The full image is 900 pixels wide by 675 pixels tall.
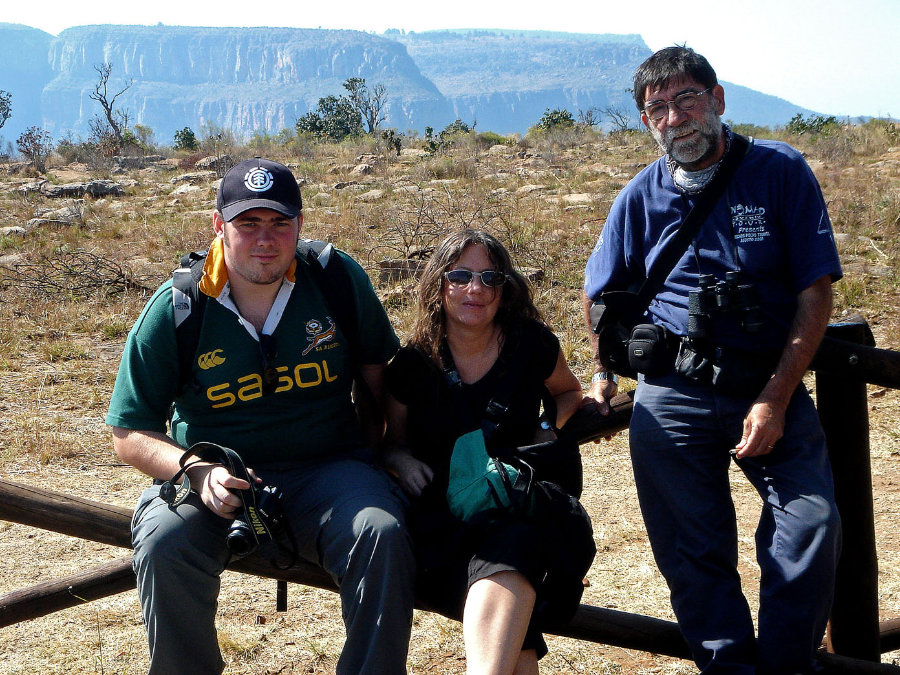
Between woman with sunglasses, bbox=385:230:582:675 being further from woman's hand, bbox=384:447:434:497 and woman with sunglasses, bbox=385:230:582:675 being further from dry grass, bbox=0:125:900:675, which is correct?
dry grass, bbox=0:125:900:675

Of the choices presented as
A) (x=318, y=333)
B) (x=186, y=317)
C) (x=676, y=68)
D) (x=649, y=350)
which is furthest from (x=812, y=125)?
(x=186, y=317)

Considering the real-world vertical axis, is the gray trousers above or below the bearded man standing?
below

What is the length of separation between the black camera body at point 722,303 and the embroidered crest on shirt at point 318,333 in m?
1.15

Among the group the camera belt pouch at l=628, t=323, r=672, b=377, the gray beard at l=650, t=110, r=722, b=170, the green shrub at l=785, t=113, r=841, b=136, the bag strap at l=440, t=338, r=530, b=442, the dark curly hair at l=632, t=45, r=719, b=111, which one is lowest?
the bag strap at l=440, t=338, r=530, b=442

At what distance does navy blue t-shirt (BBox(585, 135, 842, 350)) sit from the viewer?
2711 millimetres

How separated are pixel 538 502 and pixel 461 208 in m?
8.60

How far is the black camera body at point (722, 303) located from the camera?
269cm

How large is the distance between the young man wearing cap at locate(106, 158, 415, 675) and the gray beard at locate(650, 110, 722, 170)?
111cm

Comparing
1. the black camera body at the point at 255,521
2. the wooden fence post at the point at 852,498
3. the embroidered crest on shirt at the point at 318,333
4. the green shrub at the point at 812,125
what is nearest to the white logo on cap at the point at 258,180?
the embroidered crest on shirt at the point at 318,333

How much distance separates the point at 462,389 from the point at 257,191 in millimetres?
918

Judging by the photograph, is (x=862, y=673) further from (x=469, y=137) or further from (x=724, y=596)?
(x=469, y=137)

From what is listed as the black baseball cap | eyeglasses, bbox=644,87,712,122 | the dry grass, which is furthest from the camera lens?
eyeglasses, bbox=644,87,712,122

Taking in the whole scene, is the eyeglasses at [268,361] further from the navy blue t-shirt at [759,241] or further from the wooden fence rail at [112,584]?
the navy blue t-shirt at [759,241]

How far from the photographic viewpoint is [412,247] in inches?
398
